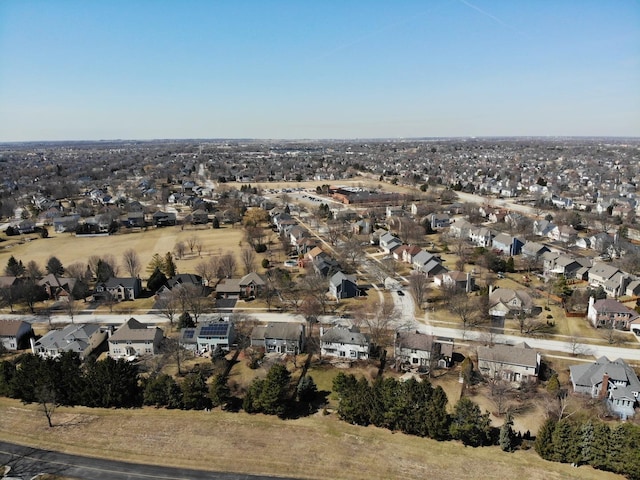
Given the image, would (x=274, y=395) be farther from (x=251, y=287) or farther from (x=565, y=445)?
(x=251, y=287)

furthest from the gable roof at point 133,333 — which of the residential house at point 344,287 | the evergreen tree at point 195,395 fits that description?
the residential house at point 344,287

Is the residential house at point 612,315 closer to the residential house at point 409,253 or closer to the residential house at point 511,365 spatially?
the residential house at point 511,365

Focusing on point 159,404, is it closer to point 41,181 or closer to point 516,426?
point 516,426

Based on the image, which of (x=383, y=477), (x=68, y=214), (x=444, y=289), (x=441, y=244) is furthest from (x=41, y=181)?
(x=383, y=477)

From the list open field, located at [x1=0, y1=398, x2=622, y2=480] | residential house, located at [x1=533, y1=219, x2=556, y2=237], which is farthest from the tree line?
residential house, located at [x1=533, y1=219, x2=556, y2=237]

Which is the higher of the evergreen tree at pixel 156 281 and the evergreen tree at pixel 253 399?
the evergreen tree at pixel 156 281

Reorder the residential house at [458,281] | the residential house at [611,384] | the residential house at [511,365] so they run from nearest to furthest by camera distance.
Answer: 1. the residential house at [611,384]
2. the residential house at [511,365]
3. the residential house at [458,281]

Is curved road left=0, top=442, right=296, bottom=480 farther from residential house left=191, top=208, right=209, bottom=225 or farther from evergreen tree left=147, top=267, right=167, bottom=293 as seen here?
residential house left=191, top=208, right=209, bottom=225
